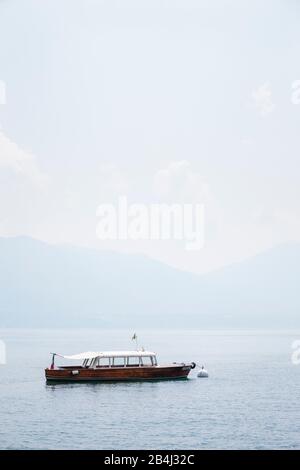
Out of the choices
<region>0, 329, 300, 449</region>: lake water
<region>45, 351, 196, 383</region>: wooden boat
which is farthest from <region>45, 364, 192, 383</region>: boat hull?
<region>0, 329, 300, 449</region>: lake water

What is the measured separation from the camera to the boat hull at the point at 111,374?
56.5m

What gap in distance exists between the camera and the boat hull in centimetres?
5647

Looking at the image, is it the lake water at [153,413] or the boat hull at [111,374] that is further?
the boat hull at [111,374]

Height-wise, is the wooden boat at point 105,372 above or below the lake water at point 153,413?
above

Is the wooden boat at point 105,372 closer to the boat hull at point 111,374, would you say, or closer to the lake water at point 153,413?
the boat hull at point 111,374

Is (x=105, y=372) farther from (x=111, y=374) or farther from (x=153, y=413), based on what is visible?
(x=153, y=413)

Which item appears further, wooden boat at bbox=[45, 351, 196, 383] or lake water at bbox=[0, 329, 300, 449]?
wooden boat at bbox=[45, 351, 196, 383]

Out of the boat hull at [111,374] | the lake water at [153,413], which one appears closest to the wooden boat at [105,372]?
the boat hull at [111,374]

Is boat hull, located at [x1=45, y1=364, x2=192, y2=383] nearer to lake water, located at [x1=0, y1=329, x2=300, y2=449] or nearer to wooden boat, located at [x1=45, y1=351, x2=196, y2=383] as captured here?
wooden boat, located at [x1=45, y1=351, x2=196, y2=383]

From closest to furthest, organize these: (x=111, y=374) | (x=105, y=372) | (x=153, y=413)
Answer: (x=153, y=413)
(x=105, y=372)
(x=111, y=374)

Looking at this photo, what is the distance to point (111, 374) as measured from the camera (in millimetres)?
57750

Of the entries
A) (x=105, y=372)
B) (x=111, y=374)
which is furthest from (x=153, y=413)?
(x=111, y=374)
